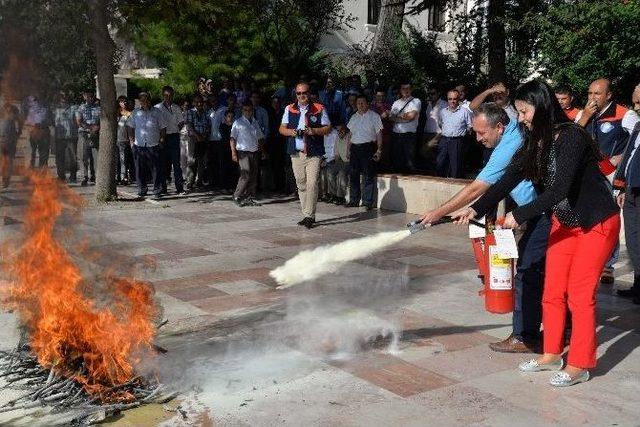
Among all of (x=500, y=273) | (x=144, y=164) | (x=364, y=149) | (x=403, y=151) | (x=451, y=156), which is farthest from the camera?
(x=144, y=164)

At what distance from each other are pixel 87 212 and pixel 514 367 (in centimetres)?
847

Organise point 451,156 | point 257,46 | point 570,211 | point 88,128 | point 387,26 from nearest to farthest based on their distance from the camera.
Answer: point 570,211 < point 451,156 < point 88,128 < point 387,26 < point 257,46

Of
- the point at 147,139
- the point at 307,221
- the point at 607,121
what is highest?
the point at 607,121

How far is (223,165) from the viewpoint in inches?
586

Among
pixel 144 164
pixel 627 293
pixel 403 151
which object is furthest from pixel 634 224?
pixel 144 164

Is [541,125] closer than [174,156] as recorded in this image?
Yes

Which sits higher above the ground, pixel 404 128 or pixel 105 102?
pixel 105 102

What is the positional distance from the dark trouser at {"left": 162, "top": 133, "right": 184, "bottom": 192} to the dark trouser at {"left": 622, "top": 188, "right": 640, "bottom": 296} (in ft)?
30.9

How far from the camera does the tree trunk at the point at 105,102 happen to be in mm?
12125

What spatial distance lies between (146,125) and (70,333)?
10.0 m

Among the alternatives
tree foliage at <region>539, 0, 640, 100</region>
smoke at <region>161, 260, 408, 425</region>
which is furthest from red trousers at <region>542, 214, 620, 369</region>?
tree foliage at <region>539, 0, 640, 100</region>

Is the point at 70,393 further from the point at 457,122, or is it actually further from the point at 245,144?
the point at 457,122

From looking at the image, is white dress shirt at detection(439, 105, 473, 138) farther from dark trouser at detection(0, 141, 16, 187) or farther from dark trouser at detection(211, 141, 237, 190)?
dark trouser at detection(0, 141, 16, 187)

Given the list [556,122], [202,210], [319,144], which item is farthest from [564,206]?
[202,210]
